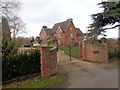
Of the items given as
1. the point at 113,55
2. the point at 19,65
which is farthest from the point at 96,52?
the point at 19,65

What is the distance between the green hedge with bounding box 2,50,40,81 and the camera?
6.17 m

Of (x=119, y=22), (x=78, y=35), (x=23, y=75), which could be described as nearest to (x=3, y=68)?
(x=23, y=75)

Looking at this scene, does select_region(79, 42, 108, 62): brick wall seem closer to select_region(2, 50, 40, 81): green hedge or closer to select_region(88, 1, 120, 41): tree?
select_region(88, 1, 120, 41): tree

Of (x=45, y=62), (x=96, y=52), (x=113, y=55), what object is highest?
(x=96, y=52)

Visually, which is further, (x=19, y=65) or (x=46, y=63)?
(x=46, y=63)

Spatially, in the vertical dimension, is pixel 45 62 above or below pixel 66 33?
below

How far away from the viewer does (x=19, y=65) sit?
22.0 feet

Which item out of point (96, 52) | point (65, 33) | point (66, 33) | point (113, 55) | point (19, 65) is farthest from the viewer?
point (66, 33)

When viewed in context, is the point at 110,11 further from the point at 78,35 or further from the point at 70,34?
the point at 78,35

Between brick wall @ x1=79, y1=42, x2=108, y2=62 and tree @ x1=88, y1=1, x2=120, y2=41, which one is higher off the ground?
tree @ x1=88, y1=1, x2=120, y2=41

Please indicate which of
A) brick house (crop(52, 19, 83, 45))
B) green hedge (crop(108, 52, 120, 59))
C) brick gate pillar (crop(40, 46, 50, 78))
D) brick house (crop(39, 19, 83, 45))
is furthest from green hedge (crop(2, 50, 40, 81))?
brick house (crop(52, 19, 83, 45))

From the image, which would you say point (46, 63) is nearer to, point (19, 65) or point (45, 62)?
point (45, 62)

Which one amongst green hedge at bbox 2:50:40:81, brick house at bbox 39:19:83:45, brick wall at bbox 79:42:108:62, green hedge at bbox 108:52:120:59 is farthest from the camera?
brick house at bbox 39:19:83:45

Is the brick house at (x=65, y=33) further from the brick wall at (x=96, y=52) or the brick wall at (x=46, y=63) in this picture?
the brick wall at (x=46, y=63)
